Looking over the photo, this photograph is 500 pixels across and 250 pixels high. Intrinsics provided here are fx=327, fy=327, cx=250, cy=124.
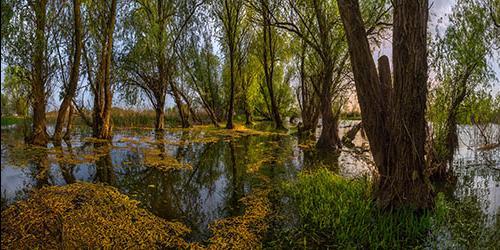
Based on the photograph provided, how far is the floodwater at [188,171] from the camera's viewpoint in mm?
6367

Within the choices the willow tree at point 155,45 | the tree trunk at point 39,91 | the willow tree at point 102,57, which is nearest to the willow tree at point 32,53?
the tree trunk at point 39,91

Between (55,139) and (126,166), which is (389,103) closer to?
(126,166)

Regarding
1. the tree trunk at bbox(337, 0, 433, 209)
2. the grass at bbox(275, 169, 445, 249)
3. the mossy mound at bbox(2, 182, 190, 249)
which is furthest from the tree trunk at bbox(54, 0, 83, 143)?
the tree trunk at bbox(337, 0, 433, 209)

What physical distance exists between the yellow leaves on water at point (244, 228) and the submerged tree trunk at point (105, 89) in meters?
11.8

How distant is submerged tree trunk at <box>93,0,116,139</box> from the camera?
15.5 metres

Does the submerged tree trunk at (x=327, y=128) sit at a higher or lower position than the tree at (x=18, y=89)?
lower

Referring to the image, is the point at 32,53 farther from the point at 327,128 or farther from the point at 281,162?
the point at 327,128

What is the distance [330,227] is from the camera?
5090 mm

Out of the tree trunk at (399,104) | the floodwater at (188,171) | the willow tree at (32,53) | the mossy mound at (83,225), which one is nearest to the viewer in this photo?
the mossy mound at (83,225)

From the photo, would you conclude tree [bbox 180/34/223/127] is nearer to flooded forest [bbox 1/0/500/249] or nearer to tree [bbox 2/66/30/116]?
flooded forest [bbox 1/0/500/249]

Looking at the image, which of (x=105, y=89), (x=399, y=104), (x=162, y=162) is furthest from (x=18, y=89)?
(x=399, y=104)

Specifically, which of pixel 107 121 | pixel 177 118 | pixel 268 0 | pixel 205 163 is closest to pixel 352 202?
pixel 205 163

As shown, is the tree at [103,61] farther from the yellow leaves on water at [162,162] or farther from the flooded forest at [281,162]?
the yellow leaves on water at [162,162]

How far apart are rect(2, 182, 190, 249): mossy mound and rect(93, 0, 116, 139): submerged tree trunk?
10.8m
